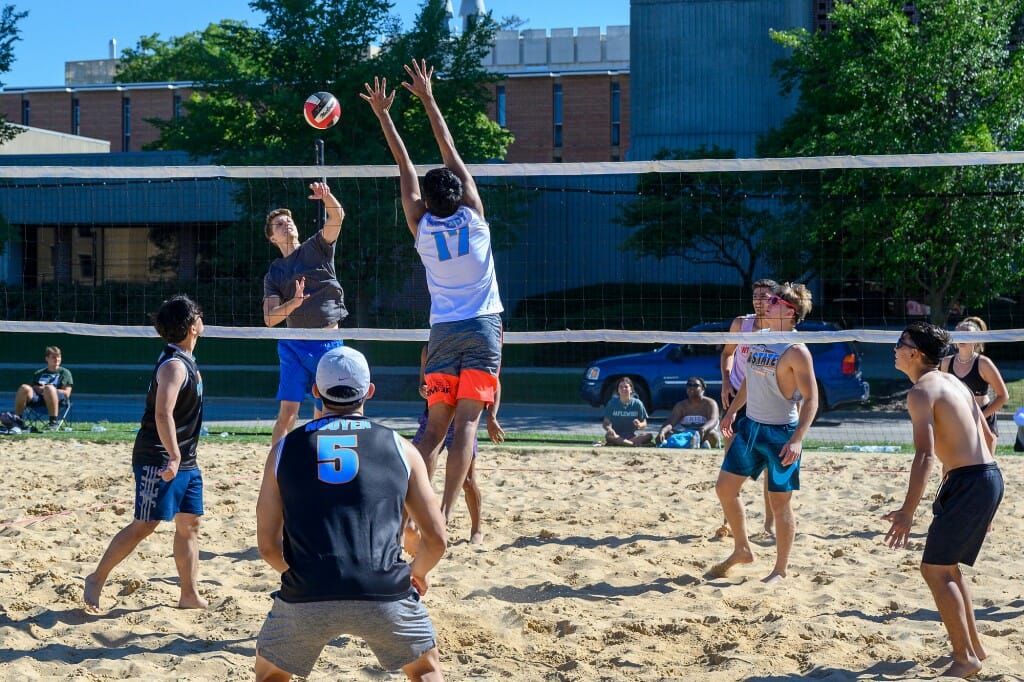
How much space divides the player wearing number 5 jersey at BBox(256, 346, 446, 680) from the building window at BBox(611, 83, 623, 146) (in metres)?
36.3

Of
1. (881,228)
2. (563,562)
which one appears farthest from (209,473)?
(881,228)

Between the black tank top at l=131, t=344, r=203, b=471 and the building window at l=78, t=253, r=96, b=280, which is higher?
the building window at l=78, t=253, r=96, b=280

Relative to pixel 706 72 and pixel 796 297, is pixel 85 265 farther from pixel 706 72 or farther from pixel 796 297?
pixel 796 297

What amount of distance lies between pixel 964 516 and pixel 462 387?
221 cm

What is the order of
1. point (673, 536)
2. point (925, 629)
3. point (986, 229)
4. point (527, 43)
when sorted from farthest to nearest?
point (527, 43) → point (986, 229) → point (673, 536) → point (925, 629)

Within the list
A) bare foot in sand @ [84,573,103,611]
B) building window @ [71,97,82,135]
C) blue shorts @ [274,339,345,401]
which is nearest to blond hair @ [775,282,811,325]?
blue shorts @ [274,339,345,401]

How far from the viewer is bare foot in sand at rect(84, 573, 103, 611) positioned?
189 inches

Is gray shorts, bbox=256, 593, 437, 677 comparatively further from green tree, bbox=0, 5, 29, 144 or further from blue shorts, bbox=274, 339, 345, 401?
green tree, bbox=0, 5, 29, 144

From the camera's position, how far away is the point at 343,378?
10.2 feet

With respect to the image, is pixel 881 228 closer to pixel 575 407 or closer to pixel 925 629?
pixel 575 407

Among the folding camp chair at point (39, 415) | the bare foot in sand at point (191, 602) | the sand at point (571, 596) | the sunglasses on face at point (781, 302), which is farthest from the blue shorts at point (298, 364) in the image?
the folding camp chair at point (39, 415)

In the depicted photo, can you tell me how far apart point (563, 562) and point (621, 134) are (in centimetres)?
3371

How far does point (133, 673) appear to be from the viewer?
415 centimetres

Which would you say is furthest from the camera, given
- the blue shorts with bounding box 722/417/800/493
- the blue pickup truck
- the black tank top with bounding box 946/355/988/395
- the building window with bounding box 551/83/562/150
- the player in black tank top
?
the building window with bounding box 551/83/562/150
